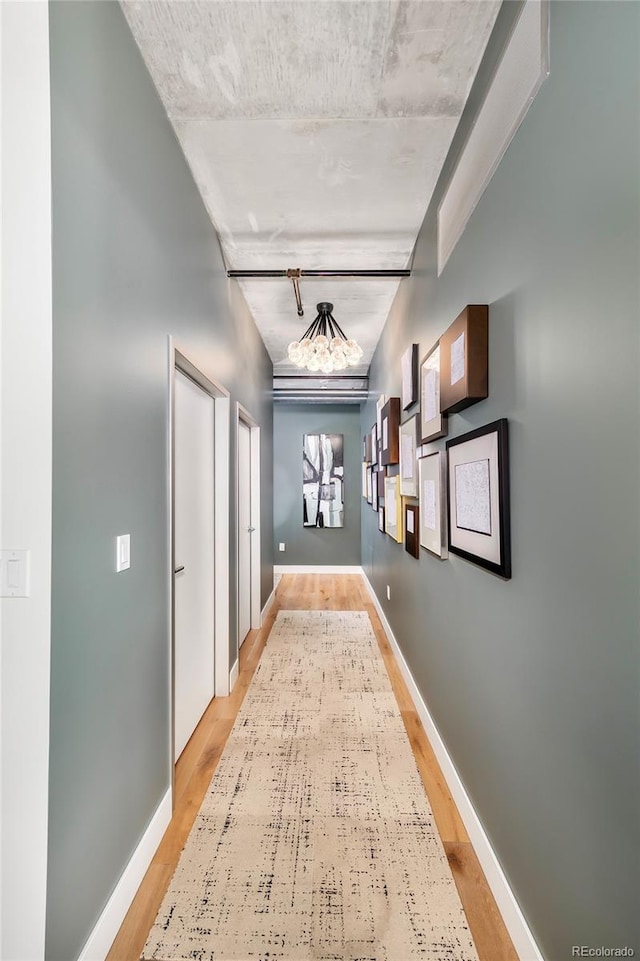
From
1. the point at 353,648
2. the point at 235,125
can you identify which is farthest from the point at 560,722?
the point at 353,648

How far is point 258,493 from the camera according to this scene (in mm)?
4180

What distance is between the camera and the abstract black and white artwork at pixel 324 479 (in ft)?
21.5

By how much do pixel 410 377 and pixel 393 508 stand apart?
1134 mm

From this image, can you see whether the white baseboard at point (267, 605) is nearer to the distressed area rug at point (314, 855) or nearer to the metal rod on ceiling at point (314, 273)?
the distressed area rug at point (314, 855)

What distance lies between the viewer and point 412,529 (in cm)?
266

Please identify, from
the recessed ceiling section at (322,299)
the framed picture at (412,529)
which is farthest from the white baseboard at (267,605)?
the recessed ceiling section at (322,299)

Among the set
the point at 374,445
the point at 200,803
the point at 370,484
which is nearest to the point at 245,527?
the point at 374,445

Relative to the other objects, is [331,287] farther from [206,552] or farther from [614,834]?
[614,834]

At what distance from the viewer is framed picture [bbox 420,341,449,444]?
6.46 ft

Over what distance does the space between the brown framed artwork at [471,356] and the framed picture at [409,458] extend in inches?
36.2

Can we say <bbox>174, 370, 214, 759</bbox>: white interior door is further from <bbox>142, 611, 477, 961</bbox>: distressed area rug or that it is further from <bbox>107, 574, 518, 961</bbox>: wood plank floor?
<bbox>142, 611, 477, 961</bbox>: distressed area rug

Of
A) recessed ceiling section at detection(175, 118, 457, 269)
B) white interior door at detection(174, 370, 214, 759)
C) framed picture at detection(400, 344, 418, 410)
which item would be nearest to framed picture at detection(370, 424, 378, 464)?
framed picture at detection(400, 344, 418, 410)

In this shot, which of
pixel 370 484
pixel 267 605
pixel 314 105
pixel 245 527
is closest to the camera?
→ pixel 314 105

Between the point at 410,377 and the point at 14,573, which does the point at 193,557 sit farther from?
the point at 410,377
